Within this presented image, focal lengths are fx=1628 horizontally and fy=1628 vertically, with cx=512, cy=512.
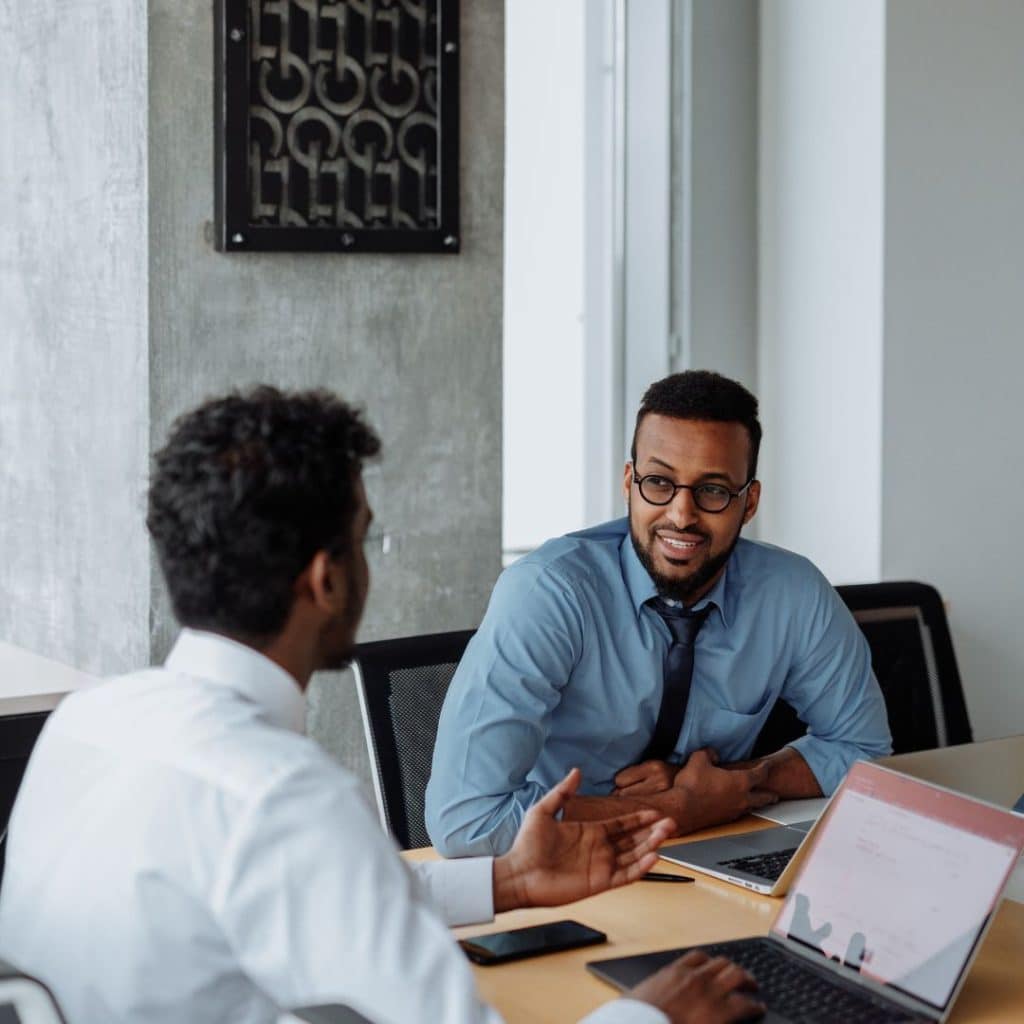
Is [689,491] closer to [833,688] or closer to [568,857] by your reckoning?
[833,688]

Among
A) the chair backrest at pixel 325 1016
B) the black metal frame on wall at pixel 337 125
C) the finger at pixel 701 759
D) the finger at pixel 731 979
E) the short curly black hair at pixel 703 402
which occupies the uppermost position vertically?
the black metal frame on wall at pixel 337 125

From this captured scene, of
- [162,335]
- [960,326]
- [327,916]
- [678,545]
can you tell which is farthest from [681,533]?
[960,326]

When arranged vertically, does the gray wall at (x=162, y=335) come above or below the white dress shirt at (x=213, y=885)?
above

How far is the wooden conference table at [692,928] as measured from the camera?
163 centimetres

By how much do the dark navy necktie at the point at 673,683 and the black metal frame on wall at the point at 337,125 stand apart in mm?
988

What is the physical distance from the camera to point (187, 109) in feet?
9.45

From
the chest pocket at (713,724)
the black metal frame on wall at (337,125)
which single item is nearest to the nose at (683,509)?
the chest pocket at (713,724)

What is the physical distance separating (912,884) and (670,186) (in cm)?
255

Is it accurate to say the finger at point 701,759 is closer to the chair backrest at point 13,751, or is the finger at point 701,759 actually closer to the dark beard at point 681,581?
the dark beard at point 681,581

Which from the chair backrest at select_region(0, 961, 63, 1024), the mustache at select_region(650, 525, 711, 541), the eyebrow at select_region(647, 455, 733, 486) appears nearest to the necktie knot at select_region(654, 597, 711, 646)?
the mustache at select_region(650, 525, 711, 541)

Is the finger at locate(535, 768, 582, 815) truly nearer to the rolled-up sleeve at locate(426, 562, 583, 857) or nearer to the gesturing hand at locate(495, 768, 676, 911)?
the gesturing hand at locate(495, 768, 676, 911)

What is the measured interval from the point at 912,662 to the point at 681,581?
41.6 inches

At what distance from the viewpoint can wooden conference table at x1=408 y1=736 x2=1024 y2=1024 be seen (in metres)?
1.63

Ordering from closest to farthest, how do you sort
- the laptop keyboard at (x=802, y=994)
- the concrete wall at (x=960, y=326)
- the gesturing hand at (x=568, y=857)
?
the laptop keyboard at (x=802, y=994) < the gesturing hand at (x=568, y=857) < the concrete wall at (x=960, y=326)
